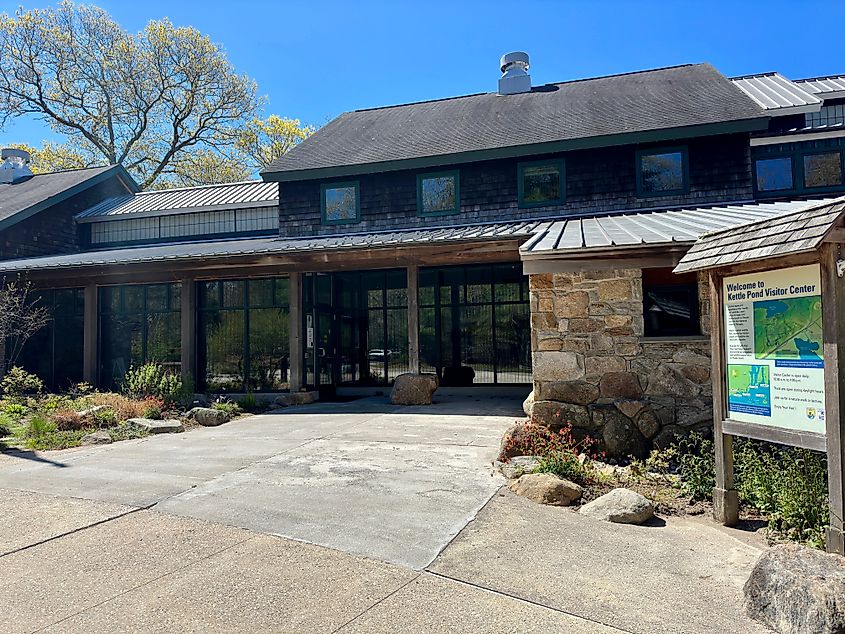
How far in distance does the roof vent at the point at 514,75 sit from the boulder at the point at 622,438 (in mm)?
13761

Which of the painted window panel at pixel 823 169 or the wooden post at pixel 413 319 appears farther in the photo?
the painted window panel at pixel 823 169

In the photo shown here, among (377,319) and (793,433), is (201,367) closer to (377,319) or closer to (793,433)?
(377,319)

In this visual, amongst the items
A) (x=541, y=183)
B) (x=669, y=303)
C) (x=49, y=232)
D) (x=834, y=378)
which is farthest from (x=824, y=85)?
(x=49, y=232)

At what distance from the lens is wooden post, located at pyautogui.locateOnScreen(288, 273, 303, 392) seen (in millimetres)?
13586

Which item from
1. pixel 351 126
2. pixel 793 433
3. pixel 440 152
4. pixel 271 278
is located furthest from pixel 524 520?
pixel 351 126

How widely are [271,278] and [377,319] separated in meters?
3.66

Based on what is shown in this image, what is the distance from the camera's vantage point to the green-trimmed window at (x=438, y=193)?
15.1m

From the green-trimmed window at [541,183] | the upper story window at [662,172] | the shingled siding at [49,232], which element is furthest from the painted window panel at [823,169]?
the shingled siding at [49,232]

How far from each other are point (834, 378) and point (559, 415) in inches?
146

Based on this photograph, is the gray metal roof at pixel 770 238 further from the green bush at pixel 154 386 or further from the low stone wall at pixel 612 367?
the green bush at pixel 154 386

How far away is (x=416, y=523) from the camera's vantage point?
502 cm

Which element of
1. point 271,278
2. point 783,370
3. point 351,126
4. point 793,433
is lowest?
point 793,433

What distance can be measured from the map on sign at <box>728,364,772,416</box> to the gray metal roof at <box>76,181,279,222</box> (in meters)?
15.2

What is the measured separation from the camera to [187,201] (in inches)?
785
